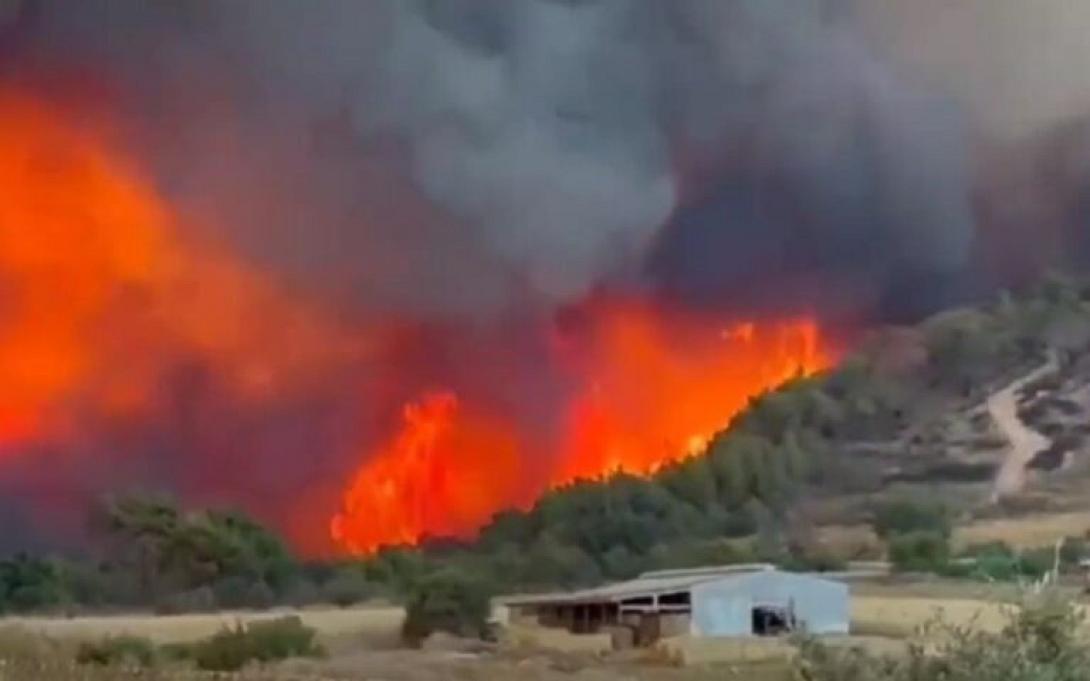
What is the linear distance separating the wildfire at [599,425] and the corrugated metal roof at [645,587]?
1360 millimetres

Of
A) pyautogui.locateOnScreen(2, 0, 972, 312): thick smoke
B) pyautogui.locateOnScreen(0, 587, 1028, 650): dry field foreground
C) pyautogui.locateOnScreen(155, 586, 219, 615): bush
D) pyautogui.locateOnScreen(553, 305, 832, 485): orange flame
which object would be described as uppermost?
pyautogui.locateOnScreen(2, 0, 972, 312): thick smoke

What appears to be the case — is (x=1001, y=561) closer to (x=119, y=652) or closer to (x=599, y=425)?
(x=599, y=425)

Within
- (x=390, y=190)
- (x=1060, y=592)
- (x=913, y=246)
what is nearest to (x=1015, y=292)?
(x=913, y=246)

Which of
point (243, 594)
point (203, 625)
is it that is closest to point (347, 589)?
point (243, 594)

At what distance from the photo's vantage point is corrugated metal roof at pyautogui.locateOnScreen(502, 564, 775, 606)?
18297 millimetres

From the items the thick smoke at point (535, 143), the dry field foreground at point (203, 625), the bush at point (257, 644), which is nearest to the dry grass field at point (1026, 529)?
the thick smoke at point (535, 143)

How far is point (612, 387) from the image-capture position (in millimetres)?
21266

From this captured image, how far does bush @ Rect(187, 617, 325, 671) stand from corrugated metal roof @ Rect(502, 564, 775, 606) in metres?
1.94

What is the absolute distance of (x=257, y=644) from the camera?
1783cm

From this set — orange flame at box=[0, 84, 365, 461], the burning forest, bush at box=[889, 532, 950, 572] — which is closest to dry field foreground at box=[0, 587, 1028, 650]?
bush at box=[889, 532, 950, 572]

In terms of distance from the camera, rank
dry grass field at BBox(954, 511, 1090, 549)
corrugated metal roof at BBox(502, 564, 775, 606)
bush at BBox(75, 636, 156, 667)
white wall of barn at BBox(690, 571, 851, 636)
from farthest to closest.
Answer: dry grass field at BBox(954, 511, 1090, 549) < corrugated metal roof at BBox(502, 564, 775, 606) < white wall of barn at BBox(690, 571, 851, 636) < bush at BBox(75, 636, 156, 667)

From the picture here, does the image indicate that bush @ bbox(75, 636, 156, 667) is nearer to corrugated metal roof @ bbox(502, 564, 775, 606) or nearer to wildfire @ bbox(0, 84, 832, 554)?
wildfire @ bbox(0, 84, 832, 554)

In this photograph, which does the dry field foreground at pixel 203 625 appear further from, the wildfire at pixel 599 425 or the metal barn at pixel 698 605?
the wildfire at pixel 599 425

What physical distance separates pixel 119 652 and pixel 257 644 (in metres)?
1.19
